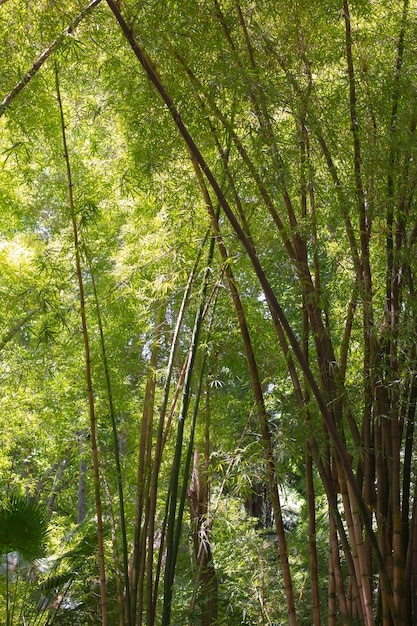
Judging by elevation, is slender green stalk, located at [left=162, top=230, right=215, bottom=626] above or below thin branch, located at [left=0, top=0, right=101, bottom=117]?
below

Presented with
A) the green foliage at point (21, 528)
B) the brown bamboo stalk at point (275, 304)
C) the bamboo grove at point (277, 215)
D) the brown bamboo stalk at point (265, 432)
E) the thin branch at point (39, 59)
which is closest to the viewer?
the brown bamboo stalk at point (275, 304)

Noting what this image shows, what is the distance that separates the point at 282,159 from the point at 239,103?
0.37 metres

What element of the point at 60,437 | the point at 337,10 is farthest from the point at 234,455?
the point at 60,437

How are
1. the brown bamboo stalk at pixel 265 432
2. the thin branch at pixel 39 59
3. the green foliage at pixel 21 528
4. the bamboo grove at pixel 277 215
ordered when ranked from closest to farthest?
the bamboo grove at pixel 277 215 → the brown bamboo stalk at pixel 265 432 → the thin branch at pixel 39 59 → the green foliage at pixel 21 528

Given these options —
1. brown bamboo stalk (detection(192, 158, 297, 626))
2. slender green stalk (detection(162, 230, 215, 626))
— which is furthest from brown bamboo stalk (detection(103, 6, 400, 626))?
slender green stalk (detection(162, 230, 215, 626))

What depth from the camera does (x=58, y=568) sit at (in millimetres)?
5484

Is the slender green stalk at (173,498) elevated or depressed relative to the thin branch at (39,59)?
depressed

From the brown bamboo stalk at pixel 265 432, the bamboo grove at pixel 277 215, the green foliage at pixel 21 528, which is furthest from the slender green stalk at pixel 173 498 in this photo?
the green foliage at pixel 21 528

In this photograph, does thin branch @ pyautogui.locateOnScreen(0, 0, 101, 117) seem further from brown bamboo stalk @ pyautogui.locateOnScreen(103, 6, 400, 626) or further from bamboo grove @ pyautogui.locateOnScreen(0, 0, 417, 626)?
brown bamboo stalk @ pyautogui.locateOnScreen(103, 6, 400, 626)

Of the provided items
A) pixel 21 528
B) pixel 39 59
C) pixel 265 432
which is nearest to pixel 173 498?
pixel 265 432

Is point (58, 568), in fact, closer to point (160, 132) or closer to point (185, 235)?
point (185, 235)

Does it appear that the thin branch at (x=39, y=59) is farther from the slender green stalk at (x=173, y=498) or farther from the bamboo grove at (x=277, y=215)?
the slender green stalk at (x=173, y=498)

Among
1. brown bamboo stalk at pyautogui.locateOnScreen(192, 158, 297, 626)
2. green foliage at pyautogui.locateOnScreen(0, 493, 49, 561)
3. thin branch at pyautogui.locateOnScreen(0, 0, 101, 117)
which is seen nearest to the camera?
brown bamboo stalk at pyautogui.locateOnScreen(192, 158, 297, 626)

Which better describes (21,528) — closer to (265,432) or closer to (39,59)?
(265,432)
